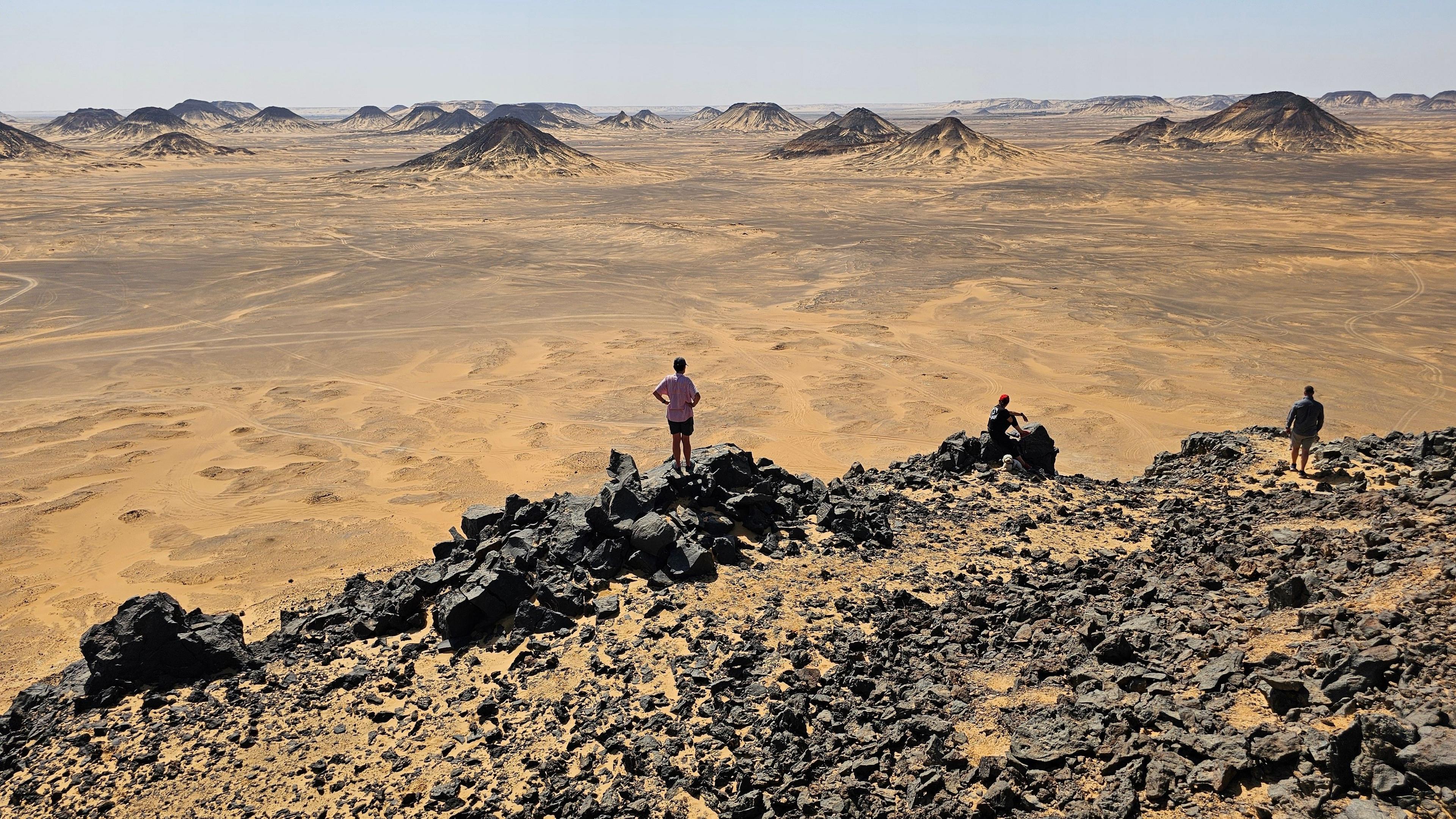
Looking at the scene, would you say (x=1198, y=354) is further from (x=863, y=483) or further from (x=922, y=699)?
(x=922, y=699)

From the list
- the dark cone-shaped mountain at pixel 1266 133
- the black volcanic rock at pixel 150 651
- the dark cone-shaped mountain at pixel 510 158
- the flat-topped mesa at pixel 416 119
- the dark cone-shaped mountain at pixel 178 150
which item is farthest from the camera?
the flat-topped mesa at pixel 416 119

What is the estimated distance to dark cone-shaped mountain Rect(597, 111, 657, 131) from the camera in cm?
18662

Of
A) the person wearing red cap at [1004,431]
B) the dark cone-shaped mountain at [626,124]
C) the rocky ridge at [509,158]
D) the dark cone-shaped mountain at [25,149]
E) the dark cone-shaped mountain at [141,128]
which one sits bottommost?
the person wearing red cap at [1004,431]

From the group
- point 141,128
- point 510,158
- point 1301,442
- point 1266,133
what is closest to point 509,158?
point 510,158

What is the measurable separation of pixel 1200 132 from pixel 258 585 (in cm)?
11748

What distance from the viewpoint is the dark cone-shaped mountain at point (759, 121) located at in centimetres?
17625

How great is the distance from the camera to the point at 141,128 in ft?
472

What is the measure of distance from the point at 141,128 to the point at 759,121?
369 feet

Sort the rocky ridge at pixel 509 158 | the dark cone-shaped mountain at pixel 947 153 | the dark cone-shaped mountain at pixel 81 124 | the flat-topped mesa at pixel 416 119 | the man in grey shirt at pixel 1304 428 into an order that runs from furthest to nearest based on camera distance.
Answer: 1. the flat-topped mesa at pixel 416 119
2. the dark cone-shaped mountain at pixel 81 124
3. the dark cone-shaped mountain at pixel 947 153
4. the rocky ridge at pixel 509 158
5. the man in grey shirt at pixel 1304 428

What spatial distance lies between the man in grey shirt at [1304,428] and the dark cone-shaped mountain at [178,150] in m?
120

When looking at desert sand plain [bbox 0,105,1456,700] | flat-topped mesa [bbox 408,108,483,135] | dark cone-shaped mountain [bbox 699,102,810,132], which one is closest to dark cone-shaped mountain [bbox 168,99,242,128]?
flat-topped mesa [bbox 408,108,483,135]

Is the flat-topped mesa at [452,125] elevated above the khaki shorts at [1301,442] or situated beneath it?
elevated above

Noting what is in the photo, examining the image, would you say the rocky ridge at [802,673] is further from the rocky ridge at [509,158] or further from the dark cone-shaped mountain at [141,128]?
the dark cone-shaped mountain at [141,128]

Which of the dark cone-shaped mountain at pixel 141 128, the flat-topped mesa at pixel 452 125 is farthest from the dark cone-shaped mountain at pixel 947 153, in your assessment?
the dark cone-shaped mountain at pixel 141 128
